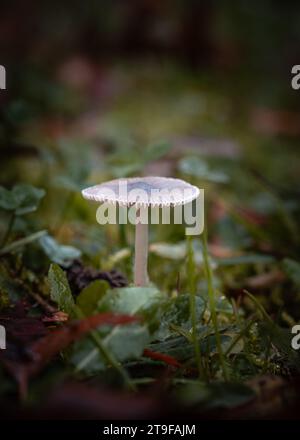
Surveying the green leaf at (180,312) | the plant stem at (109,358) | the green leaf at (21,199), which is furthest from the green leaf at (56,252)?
the plant stem at (109,358)

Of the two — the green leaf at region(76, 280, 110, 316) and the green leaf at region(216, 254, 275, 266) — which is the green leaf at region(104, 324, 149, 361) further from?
the green leaf at region(216, 254, 275, 266)

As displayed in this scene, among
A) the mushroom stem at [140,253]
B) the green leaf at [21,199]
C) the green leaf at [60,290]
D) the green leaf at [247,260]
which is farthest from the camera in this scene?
the green leaf at [247,260]

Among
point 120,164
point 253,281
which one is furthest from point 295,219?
point 120,164

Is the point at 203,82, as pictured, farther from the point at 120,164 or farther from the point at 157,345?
the point at 157,345

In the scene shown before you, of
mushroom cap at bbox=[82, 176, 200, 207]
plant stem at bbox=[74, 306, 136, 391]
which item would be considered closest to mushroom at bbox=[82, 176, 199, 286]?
mushroom cap at bbox=[82, 176, 200, 207]

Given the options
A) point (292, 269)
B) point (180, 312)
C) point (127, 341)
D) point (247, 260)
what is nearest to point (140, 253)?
point (180, 312)

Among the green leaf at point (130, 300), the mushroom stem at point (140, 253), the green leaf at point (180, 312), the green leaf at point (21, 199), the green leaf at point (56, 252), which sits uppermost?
the green leaf at point (21, 199)

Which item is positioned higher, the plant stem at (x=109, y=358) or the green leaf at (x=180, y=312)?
the green leaf at (x=180, y=312)

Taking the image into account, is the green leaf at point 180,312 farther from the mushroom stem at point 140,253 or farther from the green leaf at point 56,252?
the green leaf at point 56,252

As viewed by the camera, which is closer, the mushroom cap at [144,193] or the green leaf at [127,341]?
the green leaf at [127,341]
